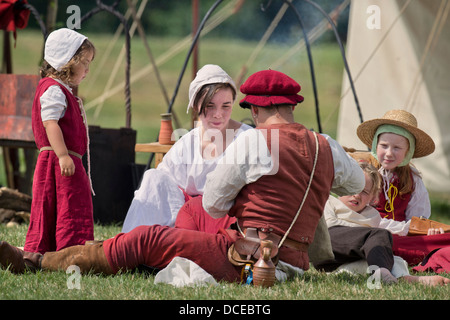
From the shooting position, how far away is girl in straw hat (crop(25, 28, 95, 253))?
3.58 metres

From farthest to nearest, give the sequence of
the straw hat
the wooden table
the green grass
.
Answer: the wooden table, the straw hat, the green grass

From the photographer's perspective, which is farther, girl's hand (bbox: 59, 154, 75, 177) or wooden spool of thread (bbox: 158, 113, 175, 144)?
wooden spool of thread (bbox: 158, 113, 175, 144)

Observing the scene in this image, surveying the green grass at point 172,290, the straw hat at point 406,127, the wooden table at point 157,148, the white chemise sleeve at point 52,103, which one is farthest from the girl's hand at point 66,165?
the straw hat at point 406,127

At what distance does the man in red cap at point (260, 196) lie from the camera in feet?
9.66

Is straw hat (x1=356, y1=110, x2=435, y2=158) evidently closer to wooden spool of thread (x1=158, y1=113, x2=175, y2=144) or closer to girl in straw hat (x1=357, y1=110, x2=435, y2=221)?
girl in straw hat (x1=357, y1=110, x2=435, y2=221)

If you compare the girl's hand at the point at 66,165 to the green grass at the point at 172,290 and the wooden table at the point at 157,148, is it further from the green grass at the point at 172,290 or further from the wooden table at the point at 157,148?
the wooden table at the point at 157,148

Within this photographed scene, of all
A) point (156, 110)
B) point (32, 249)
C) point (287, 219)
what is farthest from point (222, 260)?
point (156, 110)

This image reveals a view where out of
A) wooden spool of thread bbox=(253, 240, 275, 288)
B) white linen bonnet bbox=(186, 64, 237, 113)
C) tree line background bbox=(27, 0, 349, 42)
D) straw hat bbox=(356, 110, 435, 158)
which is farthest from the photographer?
tree line background bbox=(27, 0, 349, 42)

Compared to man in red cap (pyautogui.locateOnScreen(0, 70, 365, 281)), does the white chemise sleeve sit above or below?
above

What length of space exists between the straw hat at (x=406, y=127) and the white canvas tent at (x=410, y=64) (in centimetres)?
264

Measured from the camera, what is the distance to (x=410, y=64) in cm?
704

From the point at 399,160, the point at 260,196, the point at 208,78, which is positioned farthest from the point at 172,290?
the point at 399,160

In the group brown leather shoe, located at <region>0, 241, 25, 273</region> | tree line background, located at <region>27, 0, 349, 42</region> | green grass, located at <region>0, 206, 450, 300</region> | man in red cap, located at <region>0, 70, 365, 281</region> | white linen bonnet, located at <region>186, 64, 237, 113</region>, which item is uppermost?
tree line background, located at <region>27, 0, 349, 42</region>

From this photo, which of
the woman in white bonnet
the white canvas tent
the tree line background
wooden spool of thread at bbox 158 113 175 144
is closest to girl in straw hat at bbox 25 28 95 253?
the woman in white bonnet
